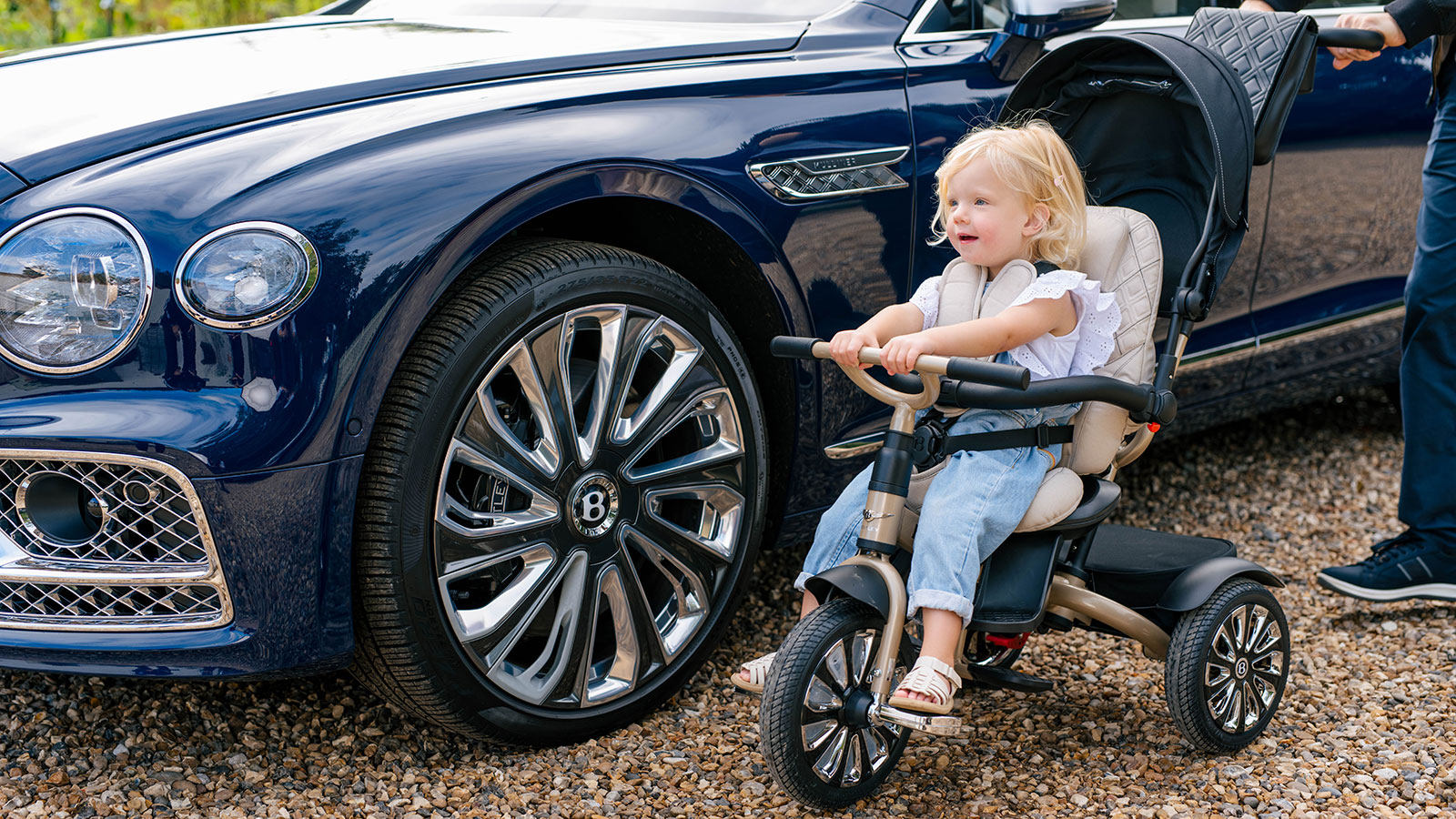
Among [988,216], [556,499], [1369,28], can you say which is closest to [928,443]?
[988,216]

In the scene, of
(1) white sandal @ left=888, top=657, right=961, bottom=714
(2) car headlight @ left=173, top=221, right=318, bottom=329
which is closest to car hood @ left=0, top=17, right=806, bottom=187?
(2) car headlight @ left=173, top=221, right=318, bottom=329

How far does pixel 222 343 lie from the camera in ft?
6.34

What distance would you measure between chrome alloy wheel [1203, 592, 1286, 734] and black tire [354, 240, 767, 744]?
909 millimetres

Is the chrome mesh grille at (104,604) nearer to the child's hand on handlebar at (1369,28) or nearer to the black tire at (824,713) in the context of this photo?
the black tire at (824,713)

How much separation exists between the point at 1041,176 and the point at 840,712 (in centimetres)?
98

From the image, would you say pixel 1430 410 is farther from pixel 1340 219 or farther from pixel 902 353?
pixel 902 353

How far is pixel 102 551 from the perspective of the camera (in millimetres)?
2014

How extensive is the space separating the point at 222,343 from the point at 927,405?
1.13 metres

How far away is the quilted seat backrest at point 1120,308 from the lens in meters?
2.35

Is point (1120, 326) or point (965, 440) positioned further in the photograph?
point (1120, 326)

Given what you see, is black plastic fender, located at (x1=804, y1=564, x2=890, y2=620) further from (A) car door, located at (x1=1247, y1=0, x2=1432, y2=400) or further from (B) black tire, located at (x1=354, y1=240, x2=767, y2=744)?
(A) car door, located at (x1=1247, y1=0, x2=1432, y2=400)

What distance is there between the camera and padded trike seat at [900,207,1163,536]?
2.35 meters

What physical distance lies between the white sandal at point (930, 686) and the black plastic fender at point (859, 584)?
0.11m

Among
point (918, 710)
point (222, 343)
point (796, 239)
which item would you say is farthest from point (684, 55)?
point (918, 710)
